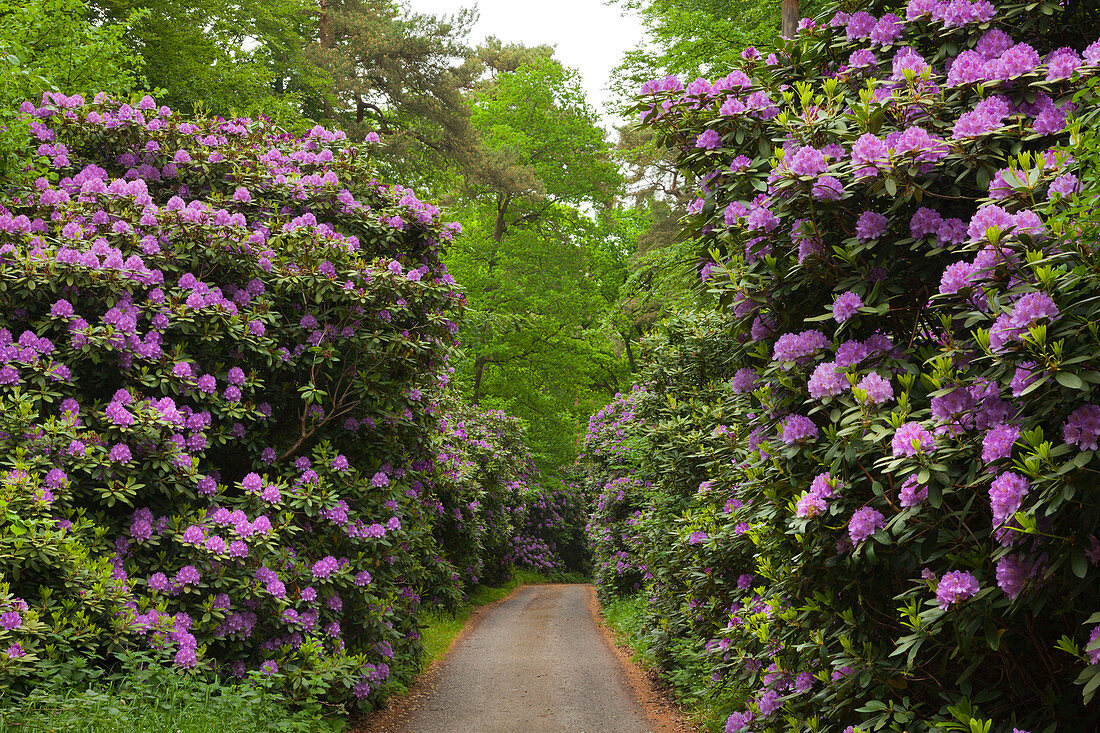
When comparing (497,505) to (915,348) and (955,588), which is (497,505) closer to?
(915,348)

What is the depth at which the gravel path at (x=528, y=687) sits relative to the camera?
7.05 m

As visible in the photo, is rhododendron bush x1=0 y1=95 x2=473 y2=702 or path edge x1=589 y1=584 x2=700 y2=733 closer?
rhododendron bush x1=0 y1=95 x2=473 y2=702

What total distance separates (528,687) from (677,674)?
1722mm

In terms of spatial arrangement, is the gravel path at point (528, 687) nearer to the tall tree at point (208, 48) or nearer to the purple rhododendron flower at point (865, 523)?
the purple rhododendron flower at point (865, 523)

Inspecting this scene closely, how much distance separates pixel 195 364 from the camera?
18.6 ft

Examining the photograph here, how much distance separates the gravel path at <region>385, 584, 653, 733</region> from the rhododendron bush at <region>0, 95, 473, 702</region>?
0.74m

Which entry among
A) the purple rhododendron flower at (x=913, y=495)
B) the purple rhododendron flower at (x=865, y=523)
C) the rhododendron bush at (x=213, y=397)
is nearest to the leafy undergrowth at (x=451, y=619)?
the rhododendron bush at (x=213, y=397)

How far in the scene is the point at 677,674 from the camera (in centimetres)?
802

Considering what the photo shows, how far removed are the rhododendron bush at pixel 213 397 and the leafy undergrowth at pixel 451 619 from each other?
9.17ft

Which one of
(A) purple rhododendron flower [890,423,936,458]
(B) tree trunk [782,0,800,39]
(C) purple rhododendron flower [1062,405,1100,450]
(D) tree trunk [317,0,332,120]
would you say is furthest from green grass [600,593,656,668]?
(D) tree trunk [317,0,332,120]

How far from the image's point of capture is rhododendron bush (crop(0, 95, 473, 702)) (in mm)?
4691

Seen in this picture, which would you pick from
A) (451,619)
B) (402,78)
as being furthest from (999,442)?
(402,78)

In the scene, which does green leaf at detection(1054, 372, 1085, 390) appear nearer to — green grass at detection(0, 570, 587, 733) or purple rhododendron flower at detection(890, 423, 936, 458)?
purple rhododendron flower at detection(890, 423, 936, 458)

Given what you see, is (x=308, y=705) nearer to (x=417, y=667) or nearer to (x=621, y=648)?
(x=417, y=667)
